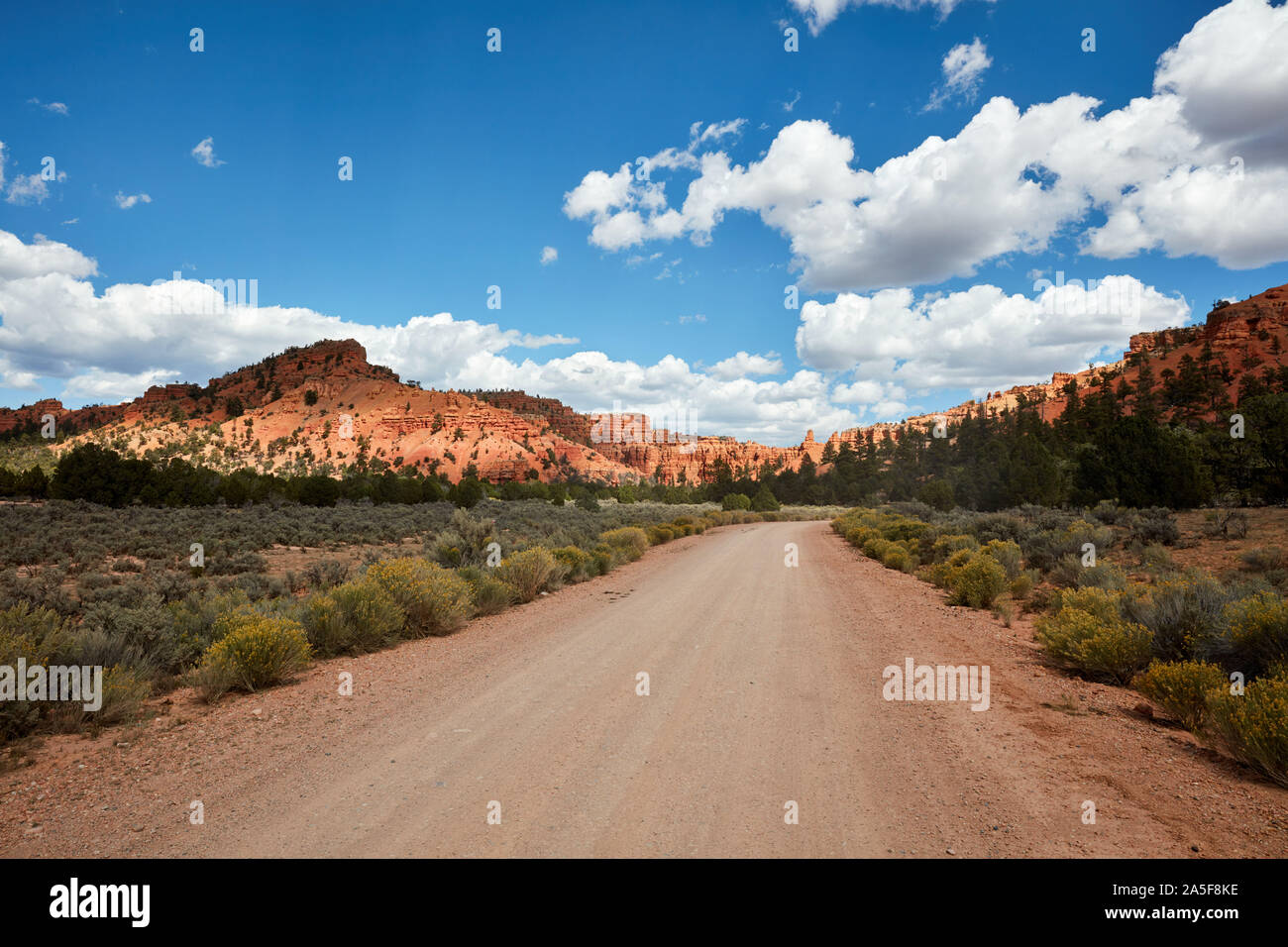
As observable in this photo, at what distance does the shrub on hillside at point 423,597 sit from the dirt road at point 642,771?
157cm

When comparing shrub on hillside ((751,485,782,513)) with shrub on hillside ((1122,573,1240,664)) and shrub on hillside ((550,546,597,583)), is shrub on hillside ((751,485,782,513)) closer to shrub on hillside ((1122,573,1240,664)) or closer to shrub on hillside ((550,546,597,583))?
shrub on hillside ((550,546,597,583))

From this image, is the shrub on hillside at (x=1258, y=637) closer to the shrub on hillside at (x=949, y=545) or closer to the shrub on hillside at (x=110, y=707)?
the shrub on hillside at (x=110, y=707)

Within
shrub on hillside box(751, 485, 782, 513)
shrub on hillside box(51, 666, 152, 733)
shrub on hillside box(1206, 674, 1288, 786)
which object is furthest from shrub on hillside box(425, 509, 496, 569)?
shrub on hillside box(751, 485, 782, 513)

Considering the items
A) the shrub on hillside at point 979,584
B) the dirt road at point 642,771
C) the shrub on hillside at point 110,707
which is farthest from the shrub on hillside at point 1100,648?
the shrub on hillside at point 110,707

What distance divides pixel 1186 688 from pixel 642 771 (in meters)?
5.17

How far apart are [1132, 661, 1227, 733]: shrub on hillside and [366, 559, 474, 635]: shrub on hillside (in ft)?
29.8

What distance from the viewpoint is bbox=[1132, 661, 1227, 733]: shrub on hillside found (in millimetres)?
5242

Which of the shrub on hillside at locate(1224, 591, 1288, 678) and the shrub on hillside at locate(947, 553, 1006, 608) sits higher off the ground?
the shrub on hillside at locate(1224, 591, 1288, 678)

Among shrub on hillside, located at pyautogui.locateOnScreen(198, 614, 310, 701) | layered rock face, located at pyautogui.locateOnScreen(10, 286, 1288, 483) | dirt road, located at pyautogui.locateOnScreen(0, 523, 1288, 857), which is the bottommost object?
dirt road, located at pyautogui.locateOnScreen(0, 523, 1288, 857)

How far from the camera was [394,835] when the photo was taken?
3.42 meters

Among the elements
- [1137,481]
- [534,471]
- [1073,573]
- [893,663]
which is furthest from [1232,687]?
[534,471]

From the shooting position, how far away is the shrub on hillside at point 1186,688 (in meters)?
5.24

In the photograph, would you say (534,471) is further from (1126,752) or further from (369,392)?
(1126,752)

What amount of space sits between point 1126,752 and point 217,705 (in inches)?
335
